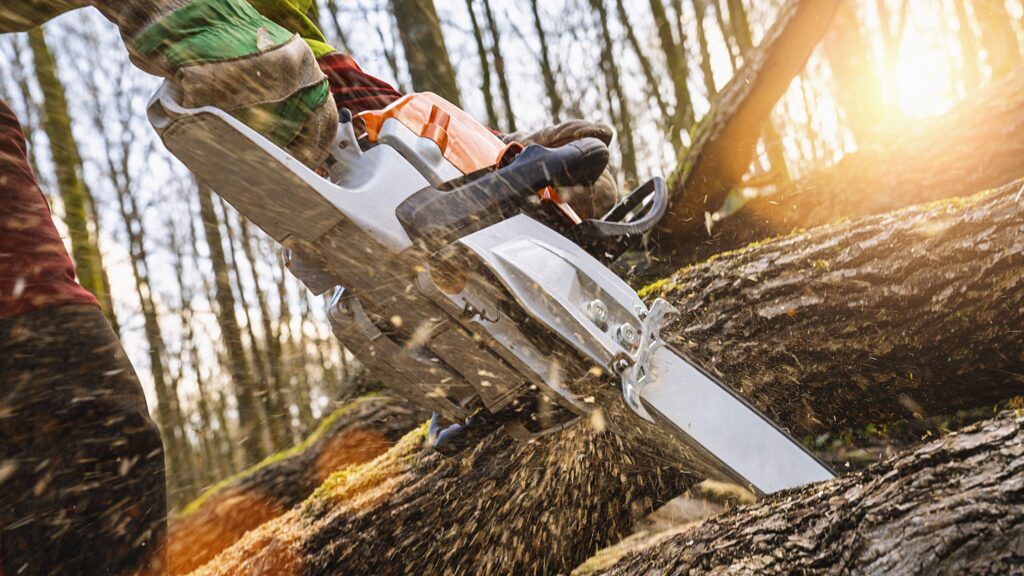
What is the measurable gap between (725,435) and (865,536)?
56 centimetres

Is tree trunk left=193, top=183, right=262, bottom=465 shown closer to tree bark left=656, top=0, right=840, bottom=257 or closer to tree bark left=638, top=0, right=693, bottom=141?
tree bark left=656, top=0, right=840, bottom=257

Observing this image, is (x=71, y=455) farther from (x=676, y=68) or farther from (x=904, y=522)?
(x=676, y=68)

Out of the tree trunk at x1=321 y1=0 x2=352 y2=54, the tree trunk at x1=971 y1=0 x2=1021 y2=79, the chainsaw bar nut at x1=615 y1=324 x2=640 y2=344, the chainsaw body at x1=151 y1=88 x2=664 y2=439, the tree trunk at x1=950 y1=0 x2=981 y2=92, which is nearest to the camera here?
the chainsaw body at x1=151 y1=88 x2=664 y2=439

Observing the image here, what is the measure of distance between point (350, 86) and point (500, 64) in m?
7.37

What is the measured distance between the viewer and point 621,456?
5.98 ft

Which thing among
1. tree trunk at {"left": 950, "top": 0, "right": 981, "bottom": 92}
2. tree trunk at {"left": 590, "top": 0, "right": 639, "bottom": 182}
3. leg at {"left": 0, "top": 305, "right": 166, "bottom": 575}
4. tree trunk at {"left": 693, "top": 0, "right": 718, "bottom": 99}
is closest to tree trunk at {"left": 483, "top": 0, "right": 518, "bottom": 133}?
tree trunk at {"left": 590, "top": 0, "right": 639, "bottom": 182}

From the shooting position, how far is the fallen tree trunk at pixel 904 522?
76 cm

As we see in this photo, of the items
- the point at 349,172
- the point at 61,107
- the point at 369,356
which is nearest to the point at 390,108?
the point at 349,172

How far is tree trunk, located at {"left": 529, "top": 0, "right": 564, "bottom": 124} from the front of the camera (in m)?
9.13

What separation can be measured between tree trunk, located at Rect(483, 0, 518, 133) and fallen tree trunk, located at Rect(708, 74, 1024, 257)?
17.5ft

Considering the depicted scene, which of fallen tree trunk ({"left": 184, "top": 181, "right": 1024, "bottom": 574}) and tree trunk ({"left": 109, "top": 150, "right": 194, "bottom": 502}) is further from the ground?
tree trunk ({"left": 109, "top": 150, "right": 194, "bottom": 502})

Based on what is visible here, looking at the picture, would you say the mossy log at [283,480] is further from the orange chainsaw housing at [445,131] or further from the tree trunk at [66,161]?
the orange chainsaw housing at [445,131]

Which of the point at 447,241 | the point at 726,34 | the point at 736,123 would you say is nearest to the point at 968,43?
the point at 726,34

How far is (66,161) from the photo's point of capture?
4.19 m
